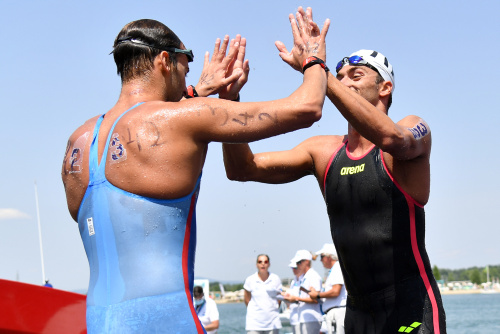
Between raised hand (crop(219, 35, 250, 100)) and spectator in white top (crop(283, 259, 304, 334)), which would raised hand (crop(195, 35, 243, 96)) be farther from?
spectator in white top (crop(283, 259, 304, 334))

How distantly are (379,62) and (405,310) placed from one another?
1866 millimetres

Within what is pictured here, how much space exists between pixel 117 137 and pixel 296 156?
219 cm

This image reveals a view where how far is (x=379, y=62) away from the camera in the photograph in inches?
186

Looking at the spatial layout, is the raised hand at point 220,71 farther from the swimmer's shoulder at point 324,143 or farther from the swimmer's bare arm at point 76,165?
the swimmer's shoulder at point 324,143

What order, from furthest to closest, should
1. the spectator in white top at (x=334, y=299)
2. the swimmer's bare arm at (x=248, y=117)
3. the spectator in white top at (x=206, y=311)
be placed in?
the spectator in white top at (x=206, y=311)
the spectator in white top at (x=334, y=299)
the swimmer's bare arm at (x=248, y=117)

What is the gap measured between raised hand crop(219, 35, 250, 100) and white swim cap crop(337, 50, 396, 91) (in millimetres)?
1163

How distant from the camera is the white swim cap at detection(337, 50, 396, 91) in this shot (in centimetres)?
470

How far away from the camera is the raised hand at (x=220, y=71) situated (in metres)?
3.86

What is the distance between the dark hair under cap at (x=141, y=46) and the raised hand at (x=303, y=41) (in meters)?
0.94

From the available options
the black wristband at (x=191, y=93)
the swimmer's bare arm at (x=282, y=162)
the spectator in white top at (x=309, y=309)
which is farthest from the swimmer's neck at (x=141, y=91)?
the spectator in white top at (x=309, y=309)

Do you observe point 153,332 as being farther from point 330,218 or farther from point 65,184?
point 330,218

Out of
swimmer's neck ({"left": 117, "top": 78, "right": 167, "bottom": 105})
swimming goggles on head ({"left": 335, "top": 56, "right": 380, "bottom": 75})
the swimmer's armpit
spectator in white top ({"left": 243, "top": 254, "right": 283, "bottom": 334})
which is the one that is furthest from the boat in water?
spectator in white top ({"left": 243, "top": 254, "right": 283, "bottom": 334})

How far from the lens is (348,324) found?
446 cm

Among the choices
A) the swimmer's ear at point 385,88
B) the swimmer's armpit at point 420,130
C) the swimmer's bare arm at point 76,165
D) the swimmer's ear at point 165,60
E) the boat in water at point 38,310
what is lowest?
the boat in water at point 38,310
